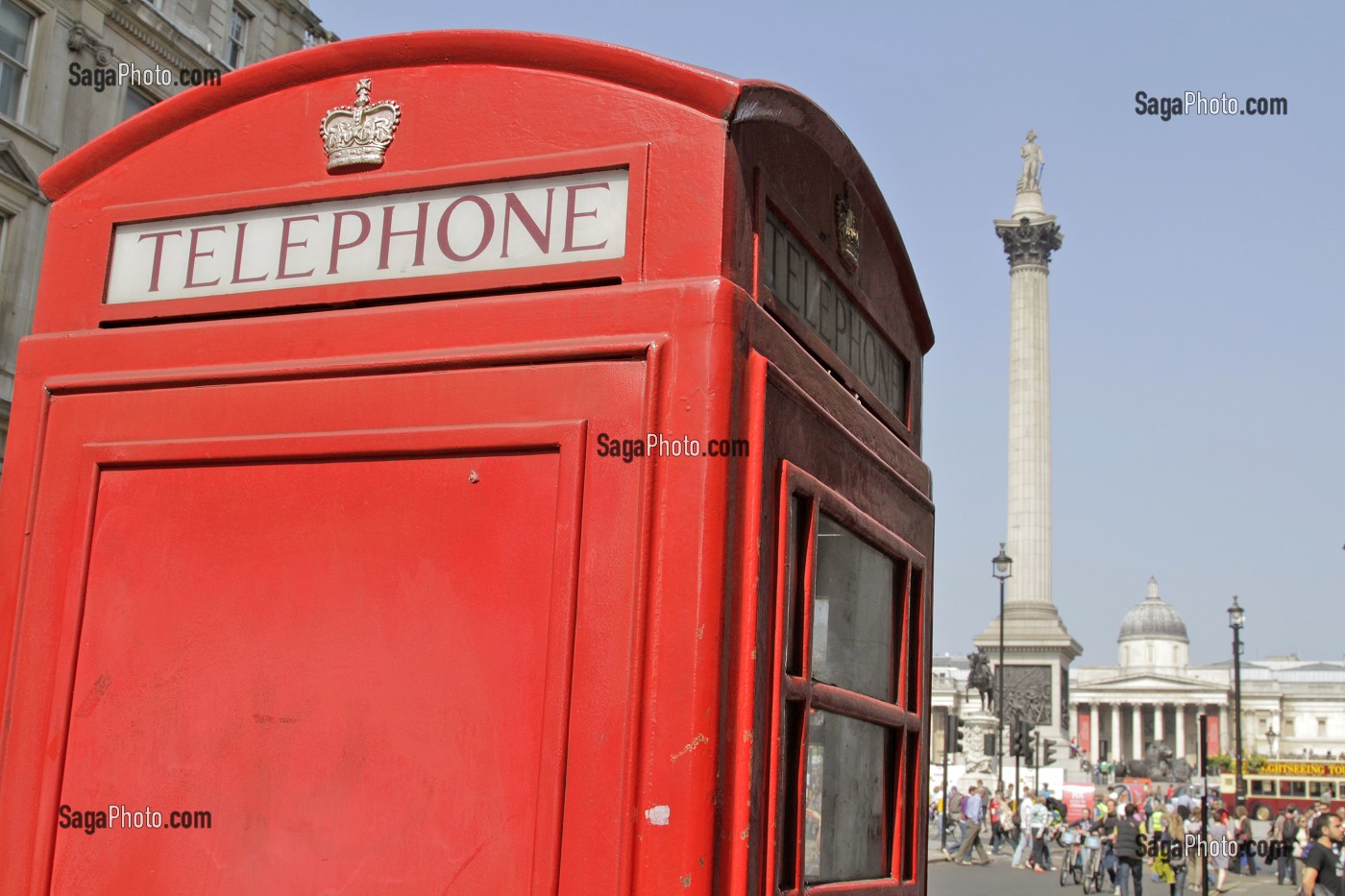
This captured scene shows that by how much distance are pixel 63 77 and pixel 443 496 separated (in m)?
19.7

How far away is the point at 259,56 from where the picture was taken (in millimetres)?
23000

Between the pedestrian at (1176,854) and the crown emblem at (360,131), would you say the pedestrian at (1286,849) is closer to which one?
the pedestrian at (1176,854)

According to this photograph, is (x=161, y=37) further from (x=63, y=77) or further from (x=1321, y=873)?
(x=1321, y=873)

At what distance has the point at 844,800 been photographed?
2.54 metres

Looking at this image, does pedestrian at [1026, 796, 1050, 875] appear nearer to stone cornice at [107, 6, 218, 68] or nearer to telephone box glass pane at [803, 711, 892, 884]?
stone cornice at [107, 6, 218, 68]

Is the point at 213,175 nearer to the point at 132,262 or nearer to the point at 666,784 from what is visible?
the point at 132,262

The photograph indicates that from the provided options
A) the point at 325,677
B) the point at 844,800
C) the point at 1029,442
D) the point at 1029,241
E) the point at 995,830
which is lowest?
the point at 995,830

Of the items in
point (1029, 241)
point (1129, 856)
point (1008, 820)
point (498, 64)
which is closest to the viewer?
point (498, 64)

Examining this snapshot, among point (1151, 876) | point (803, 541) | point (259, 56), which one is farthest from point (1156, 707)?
point (803, 541)

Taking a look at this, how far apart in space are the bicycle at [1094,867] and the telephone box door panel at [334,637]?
20.4 meters

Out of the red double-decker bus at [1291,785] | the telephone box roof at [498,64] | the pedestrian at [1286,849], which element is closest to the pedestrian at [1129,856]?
the pedestrian at [1286,849]

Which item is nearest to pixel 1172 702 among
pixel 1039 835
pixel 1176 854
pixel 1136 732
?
pixel 1136 732

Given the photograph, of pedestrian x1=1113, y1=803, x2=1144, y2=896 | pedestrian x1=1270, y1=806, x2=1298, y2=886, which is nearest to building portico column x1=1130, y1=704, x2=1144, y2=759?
pedestrian x1=1270, y1=806, x2=1298, y2=886

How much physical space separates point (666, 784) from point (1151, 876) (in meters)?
25.6
